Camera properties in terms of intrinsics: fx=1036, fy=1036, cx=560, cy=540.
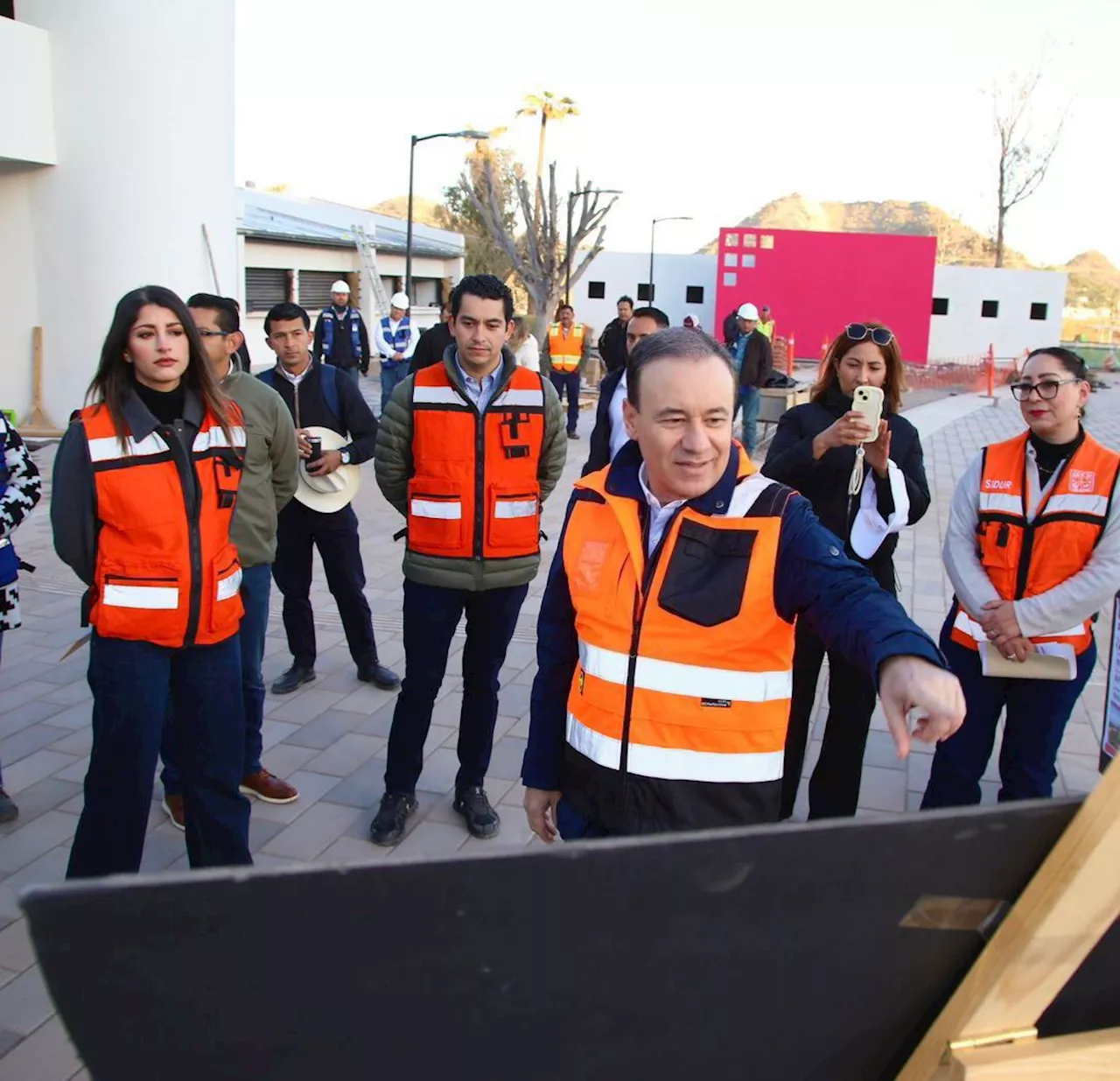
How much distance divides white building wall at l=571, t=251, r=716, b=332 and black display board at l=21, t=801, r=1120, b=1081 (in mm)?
42516

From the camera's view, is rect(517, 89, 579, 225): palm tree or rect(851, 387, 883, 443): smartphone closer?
rect(851, 387, 883, 443): smartphone

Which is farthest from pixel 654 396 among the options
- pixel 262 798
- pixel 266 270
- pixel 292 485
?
pixel 266 270

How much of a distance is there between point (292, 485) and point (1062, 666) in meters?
2.89

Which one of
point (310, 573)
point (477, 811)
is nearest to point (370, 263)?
point (310, 573)

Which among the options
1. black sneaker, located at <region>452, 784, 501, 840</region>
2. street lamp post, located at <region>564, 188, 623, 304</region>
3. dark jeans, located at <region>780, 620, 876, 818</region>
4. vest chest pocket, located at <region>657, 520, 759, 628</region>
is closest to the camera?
vest chest pocket, located at <region>657, 520, 759, 628</region>

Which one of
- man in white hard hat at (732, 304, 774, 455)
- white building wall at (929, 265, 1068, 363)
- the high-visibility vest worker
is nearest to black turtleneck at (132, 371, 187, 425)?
the high-visibility vest worker

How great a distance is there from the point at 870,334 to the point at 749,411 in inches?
389

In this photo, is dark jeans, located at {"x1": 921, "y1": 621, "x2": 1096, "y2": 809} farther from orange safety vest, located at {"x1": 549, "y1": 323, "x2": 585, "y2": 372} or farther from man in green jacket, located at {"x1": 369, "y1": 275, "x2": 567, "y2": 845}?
orange safety vest, located at {"x1": 549, "y1": 323, "x2": 585, "y2": 372}

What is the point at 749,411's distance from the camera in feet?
43.6

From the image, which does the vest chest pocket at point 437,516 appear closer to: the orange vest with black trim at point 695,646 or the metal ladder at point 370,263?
the orange vest with black trim at point 695,646

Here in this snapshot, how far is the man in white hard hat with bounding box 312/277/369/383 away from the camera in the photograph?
48.1 feet

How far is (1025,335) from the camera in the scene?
1607 inches

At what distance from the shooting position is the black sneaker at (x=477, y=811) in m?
3.98

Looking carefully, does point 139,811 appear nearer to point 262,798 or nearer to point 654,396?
point 262,798
